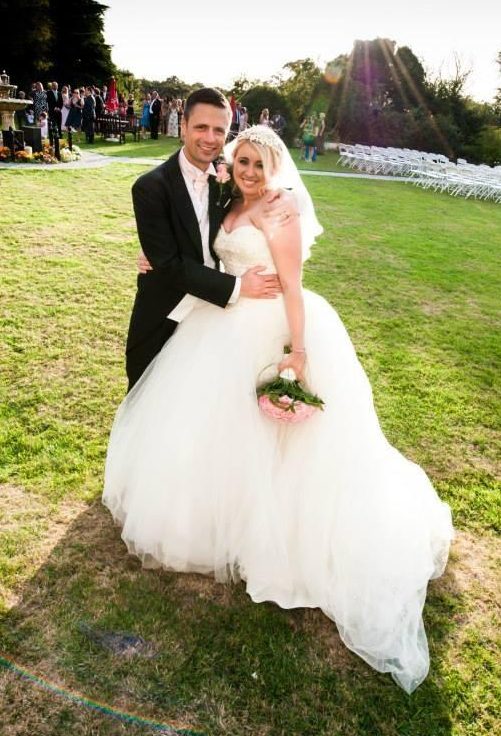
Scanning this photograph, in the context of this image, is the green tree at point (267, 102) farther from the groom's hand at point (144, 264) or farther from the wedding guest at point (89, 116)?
the groom's hand at point (144, 264)

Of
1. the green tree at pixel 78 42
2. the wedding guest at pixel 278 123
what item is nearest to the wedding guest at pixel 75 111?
the wedding guest at pixel 278 123

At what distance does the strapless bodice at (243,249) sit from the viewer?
9.29 feet

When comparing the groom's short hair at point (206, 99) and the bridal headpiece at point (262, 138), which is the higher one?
the groom's short hair at point (206, 99)

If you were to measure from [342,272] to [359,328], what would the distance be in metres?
2.37

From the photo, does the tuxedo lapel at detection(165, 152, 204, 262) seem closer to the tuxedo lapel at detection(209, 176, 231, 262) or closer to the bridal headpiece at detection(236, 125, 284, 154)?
the tuxedo lapel at detection(209, 176, 231, 262)

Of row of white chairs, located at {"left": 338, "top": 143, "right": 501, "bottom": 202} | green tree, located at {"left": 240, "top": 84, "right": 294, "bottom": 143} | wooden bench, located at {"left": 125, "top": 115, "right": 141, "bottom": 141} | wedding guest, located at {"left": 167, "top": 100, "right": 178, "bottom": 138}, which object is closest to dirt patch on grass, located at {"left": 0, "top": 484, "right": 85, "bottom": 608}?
row of white chairs, located at {"left": 338, "top": 143, "right": 501, "bottom": 202}

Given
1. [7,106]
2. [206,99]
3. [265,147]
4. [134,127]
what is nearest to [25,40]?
[134,127]

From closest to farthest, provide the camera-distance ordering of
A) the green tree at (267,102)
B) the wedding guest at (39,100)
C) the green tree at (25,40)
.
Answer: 1. the wedding guest at (39,100)
2. the green tree at (267,102)
3. the green tree at (25,40)

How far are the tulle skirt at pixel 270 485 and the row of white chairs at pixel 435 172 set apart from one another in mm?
19273

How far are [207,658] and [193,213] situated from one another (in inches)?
87.9

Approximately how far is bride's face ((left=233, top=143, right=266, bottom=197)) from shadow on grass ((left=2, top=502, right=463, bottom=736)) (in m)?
2.13

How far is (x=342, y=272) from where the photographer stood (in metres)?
8.74

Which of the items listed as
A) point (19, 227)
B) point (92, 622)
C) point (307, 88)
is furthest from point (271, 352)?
point (307, 88)

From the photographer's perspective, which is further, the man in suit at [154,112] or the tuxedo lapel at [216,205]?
the man in suit at [154,112]
